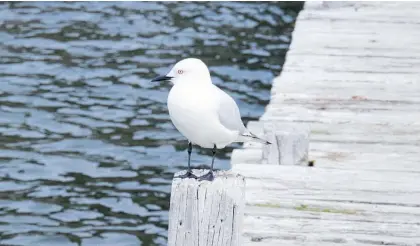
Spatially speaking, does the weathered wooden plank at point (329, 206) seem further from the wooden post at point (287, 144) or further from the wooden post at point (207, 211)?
the wooden post at point (207, 211)

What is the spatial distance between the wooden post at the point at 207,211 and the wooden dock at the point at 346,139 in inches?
46.3

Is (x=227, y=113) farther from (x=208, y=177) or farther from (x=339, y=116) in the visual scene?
(x=339, y=116)

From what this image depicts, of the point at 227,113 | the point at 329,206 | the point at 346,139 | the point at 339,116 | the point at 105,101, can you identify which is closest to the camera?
the point at 227,113

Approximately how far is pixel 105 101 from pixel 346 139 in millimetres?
3581

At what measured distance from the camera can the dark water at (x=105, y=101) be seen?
8164mm

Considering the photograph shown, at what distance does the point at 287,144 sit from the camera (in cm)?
687

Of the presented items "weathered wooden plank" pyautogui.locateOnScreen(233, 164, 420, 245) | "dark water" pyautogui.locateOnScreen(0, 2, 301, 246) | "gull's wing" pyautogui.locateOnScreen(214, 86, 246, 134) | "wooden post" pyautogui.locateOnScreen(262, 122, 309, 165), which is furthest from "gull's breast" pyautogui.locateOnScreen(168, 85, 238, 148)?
"dark water" pyautogui.locateOnScreen(0, 2, 301, 246)

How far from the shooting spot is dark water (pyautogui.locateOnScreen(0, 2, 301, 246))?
26.8 feet

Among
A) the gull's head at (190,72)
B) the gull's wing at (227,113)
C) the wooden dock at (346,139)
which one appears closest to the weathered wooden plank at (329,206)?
the wooden dock at (346,139)

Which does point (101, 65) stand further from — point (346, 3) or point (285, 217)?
point (285, 217)

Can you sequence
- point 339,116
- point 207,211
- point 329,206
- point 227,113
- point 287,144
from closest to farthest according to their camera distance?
point 207,211 < point 227,113 < point 329,206 < point 287,144 < point 339,116

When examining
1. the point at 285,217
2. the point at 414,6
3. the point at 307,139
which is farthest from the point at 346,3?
the point at 285,217

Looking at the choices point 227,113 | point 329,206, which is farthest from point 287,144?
point 227,113

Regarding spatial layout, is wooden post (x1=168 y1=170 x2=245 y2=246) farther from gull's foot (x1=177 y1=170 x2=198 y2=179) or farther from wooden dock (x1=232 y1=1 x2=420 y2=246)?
wooden dock (x1=232 y1=1 x2=420 y2=246)
